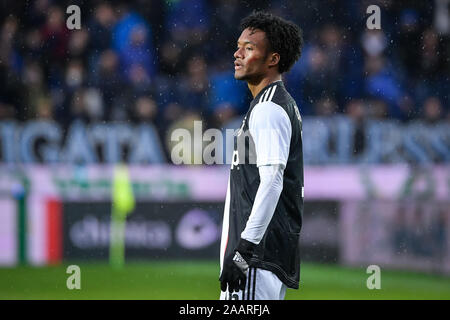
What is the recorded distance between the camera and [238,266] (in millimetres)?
3922

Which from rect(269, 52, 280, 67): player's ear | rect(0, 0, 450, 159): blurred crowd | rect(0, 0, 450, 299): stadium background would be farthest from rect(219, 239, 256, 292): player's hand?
rect(0, 0, 450, 159): blurred crowd

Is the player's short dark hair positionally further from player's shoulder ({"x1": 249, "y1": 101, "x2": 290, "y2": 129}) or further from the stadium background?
the stadium background

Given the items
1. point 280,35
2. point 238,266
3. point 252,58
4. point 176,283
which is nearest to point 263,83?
point 252,58

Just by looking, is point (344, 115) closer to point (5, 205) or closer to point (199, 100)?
point (199, 100)

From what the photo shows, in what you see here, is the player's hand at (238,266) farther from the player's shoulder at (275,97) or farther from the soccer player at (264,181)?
the player's shoulder at (275,97)

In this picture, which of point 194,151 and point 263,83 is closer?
point 263,83

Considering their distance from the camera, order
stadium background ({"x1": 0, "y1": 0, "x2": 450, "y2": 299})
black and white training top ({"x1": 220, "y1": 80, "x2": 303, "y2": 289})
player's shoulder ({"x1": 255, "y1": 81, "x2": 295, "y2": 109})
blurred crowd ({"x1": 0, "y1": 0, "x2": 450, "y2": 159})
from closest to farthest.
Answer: black and white training top ({"x1": 220, "y1": 80, "x2": 303, "y2": 289}) → player's shoulder ({"x1": 255, "y1": 81, "x2": 295, "y2": 109}) → stadium background ({"x1": 0, "y1": 0, "x2": 450, "y2": 299}) → blurred crowd ({"x1": 0, "y1": 0, "x2": 450, "y2": 159})

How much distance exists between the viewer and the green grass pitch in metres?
8.52

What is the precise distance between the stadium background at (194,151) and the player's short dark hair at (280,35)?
465cm

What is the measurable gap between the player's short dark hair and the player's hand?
89cm

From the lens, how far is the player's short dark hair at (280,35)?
4.24 metres

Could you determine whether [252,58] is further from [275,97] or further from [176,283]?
[176,283]

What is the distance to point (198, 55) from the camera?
39.0ft

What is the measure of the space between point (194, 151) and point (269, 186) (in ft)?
21.9
